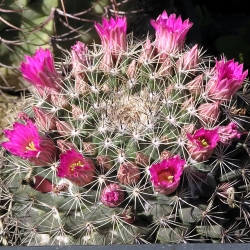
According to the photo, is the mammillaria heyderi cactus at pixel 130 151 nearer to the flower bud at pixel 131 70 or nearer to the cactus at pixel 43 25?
the flower bud at pixel 131 70

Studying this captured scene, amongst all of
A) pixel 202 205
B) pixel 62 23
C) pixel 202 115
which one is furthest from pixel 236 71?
pixel 62 23

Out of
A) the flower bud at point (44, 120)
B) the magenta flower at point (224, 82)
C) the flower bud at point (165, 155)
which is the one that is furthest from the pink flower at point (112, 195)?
the magenta flower at point (224, 82)

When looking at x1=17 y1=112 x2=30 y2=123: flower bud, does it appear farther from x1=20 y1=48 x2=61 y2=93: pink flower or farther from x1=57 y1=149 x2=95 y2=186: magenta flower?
x1=57 y1=149 x2=95 y2=186: magenta flower

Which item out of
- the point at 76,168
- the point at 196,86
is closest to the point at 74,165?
the point at 76,168

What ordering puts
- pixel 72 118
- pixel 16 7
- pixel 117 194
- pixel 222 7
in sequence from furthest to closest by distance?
pixel 222 7 < pixel 16 7 < pixel 72 118 < pixel 117 194

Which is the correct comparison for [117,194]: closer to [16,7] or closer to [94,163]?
[94,163]
